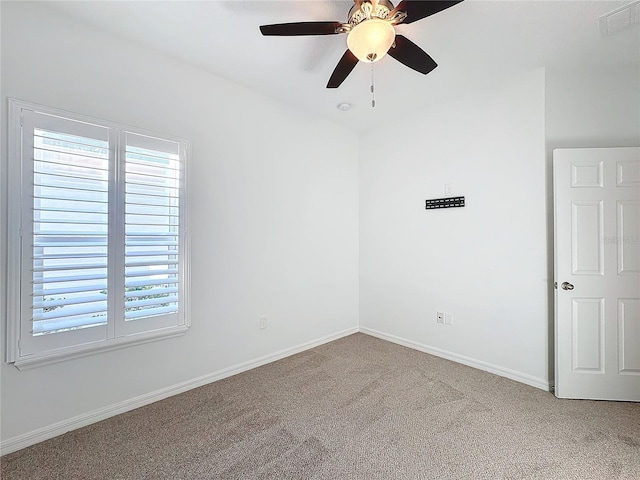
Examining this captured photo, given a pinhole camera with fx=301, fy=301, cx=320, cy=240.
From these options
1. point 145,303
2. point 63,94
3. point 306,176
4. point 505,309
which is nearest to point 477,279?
point 505,309

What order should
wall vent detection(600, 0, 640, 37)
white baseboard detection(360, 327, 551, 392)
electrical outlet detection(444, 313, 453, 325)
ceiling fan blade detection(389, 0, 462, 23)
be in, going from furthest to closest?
electrical outlet detection(444, 313, 453, 325)
white baseboard detection(360, 327, 551, 392)
wall vent detection(600, 0, 640, 37)
ceiling fan blade detection(389, 0, 462, 23)

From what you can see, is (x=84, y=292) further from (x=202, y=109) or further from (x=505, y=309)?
(x=505, y=309)

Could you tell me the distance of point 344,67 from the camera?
80.4 inches

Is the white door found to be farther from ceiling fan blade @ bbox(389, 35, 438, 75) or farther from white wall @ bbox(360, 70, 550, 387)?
ceiling fan blade @ bbox(389, 35, 438, 75)

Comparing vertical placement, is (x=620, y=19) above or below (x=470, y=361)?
above

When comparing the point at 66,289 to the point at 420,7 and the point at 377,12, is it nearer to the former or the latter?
the point at 377,12

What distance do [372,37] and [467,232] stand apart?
7.04ft

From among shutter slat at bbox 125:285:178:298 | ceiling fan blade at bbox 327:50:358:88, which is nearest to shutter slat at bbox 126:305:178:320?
shutter slat at bbox 125:285:178:298

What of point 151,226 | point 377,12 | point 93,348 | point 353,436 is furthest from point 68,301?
point 377,12

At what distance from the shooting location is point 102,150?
2.10 metres

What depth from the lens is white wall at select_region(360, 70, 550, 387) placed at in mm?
2650

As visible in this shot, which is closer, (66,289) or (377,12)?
(377,12)

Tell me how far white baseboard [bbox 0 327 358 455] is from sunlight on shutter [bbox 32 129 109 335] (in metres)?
0.63

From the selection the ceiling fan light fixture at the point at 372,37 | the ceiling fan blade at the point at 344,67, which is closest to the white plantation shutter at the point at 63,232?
the ceiling fan blade at the point at 344,67
